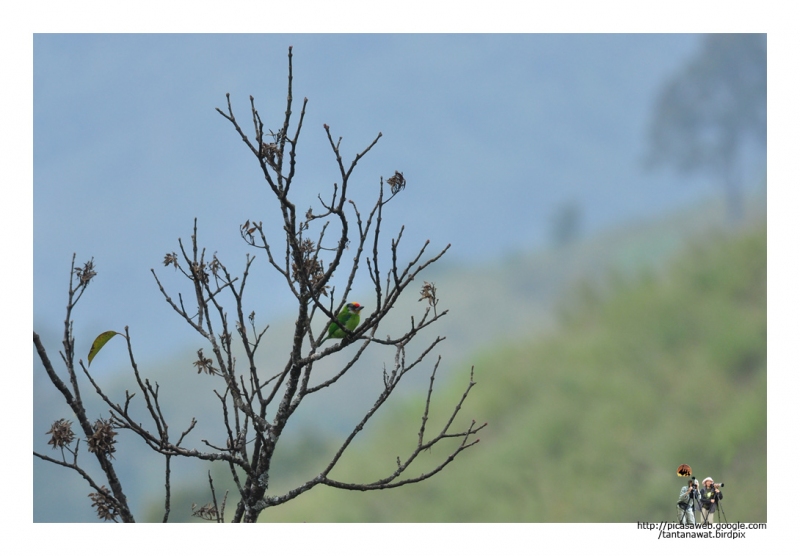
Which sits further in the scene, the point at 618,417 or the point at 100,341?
the point at 618,417

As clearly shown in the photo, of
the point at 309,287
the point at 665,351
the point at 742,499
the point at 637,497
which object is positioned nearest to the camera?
the point at 309,287

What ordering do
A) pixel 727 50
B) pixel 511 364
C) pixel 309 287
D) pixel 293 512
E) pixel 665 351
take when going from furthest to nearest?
1. pixel 727 50
2. pixel 511 364
3. pixel 665 351
4. pixel 293 512
5. pixel 309 287

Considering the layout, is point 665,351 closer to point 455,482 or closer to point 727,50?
point 455,482

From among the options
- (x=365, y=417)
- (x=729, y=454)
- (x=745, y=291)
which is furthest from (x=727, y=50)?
(x=365, y=417)

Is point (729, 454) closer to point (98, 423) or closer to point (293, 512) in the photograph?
point (293, 512)

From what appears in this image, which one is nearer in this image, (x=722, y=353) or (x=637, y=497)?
(x=637, y=497)

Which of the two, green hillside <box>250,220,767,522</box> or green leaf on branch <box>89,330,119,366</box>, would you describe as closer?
green leaf on branch <box>89,330,119,366</box>

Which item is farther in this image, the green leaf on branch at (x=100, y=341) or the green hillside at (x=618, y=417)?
the green hillside at (x=618, y=417)

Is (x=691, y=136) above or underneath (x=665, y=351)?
above

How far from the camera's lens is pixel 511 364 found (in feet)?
52.0

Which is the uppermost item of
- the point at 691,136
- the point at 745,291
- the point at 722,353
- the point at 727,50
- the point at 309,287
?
the point at 727,50

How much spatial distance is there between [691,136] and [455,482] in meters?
16.6

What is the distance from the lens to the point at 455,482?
13.2 m

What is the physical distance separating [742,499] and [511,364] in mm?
6062
